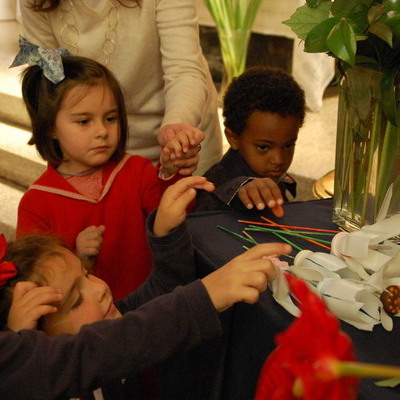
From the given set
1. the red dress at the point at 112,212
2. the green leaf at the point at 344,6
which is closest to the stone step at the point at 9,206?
the red dress at the point at 112,212

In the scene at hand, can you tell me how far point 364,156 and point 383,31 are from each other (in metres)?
0.24

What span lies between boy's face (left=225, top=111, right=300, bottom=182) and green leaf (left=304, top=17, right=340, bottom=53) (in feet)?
1.81

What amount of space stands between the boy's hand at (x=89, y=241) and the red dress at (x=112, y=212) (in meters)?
0.05

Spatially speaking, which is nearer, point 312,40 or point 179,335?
point 179,335

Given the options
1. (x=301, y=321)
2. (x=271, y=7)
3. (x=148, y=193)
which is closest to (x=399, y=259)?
(x=301, y=321)

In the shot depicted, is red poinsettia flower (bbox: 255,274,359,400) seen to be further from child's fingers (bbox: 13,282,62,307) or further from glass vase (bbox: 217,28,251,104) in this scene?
glass vase (bbox: 217,28,251,104)

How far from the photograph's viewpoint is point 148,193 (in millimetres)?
1380

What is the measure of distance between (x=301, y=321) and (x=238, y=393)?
2.10ft

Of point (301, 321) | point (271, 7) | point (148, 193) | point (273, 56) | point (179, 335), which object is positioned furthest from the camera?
point (273, 56)

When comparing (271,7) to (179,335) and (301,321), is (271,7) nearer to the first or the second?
(179,335)

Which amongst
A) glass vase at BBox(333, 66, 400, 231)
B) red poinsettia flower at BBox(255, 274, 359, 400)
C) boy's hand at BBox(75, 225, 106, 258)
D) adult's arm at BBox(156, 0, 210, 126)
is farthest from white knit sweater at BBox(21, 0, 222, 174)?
red poinsettia flower at BBox(255, 274, 359, 400)

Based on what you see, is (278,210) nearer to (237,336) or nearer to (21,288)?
(237,336)

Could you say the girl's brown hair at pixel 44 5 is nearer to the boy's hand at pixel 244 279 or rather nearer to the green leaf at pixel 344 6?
the green leaf at pixel 344 6

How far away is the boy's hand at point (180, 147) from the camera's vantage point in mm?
1186
